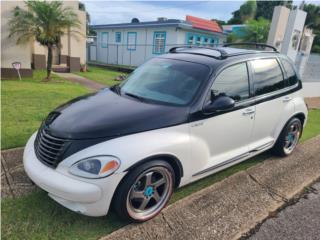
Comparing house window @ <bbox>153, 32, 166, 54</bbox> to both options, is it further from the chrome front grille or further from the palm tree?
the chrome front grille

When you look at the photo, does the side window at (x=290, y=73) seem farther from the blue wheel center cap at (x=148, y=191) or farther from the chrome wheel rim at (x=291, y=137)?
the blue wheel center cap at (x=148, y=191)

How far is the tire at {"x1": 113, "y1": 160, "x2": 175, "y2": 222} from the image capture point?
8.59 feet

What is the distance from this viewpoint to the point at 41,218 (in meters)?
2.76

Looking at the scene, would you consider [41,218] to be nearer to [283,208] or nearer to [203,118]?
[203,118]

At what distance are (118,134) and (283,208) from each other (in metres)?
2.27

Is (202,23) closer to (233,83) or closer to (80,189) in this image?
(233,83)

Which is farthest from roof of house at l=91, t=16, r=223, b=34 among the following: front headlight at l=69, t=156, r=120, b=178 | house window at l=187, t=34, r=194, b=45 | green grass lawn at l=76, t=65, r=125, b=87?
front headlight at l=69, t=156, r=120, b=178

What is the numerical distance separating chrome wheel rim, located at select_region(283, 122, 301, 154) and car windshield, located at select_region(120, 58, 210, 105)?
2.33 meters

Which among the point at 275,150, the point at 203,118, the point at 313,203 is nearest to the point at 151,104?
the point at 203,118

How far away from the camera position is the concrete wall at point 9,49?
1090cm

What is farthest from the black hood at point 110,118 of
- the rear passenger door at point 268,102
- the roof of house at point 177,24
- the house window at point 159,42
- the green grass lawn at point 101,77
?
the house window at point 159,42

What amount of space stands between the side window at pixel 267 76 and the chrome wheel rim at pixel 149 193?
6.28 feet

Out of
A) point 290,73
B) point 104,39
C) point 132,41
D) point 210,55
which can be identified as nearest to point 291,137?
point 290,73

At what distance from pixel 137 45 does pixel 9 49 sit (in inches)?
548
